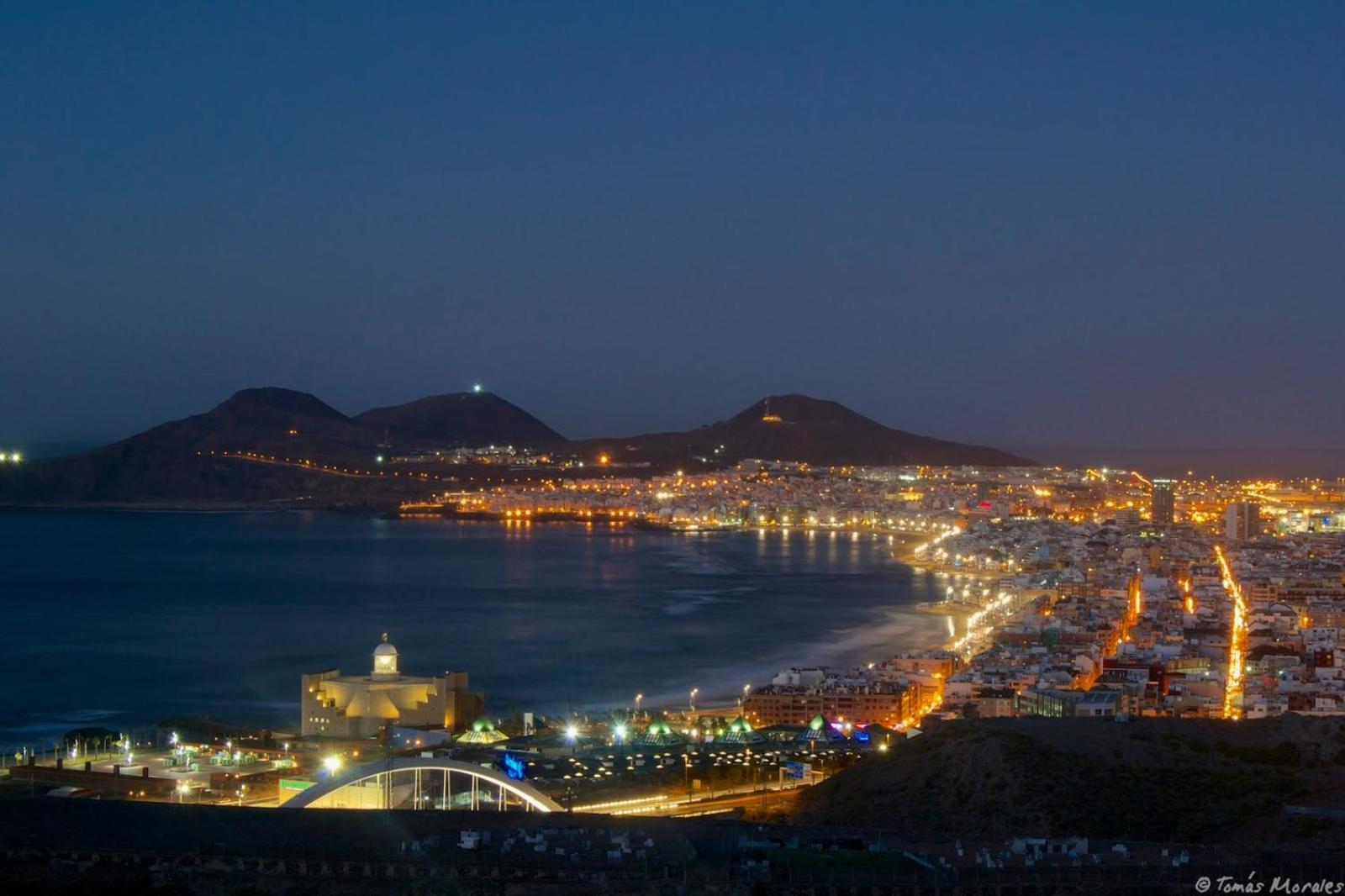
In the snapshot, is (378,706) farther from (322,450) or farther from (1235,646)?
(322,450)

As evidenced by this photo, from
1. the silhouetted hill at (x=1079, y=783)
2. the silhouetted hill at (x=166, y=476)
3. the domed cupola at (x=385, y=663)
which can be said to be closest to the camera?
the silhouetted hill at (x=1079, y=783)


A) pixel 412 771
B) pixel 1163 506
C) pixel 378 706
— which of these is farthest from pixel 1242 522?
pixel 412 771

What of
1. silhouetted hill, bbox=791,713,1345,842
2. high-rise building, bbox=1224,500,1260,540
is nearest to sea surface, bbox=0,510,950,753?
silhouetted hill, bbox=791,713,1345,842

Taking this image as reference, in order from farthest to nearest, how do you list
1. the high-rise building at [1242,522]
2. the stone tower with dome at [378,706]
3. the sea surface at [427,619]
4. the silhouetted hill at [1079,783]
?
the high-rise building at [1242,522], the sea surface at [427,619], the stone tower with dome at [378,706], the silhouetted hill at [1079,783]

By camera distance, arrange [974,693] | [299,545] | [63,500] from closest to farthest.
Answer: [974,693], [299,545], [63,500]

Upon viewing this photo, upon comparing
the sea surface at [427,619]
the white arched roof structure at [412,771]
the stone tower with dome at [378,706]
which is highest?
the white arched roof structure at [412,771]

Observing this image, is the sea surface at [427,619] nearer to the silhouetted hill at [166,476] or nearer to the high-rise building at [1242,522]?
the high-rise building at [1242,522]

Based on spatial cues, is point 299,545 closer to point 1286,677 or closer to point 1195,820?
point 1286,677

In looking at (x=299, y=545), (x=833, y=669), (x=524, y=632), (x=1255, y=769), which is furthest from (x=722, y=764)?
(x=299, y=545)

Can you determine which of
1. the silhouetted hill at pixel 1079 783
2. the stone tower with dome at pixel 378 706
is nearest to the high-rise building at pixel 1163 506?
the stone tower with dome at pixel 378 706
